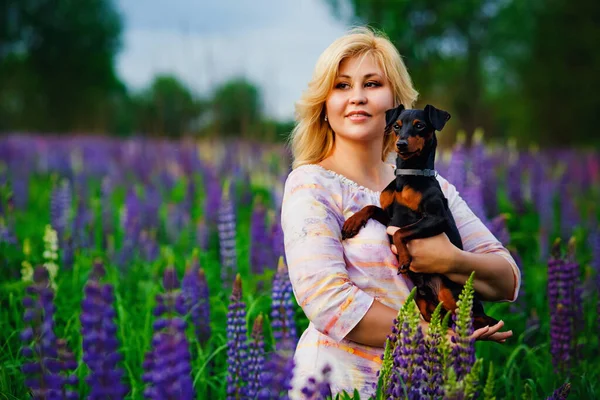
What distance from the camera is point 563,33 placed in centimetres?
2358

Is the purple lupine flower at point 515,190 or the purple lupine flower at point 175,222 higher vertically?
the purple lupine flower at point 515,190

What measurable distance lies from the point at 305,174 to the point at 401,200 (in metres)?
0.43

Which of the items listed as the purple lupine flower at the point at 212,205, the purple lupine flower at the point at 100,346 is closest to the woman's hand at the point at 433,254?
the purple lupine flower at the point at 100,346

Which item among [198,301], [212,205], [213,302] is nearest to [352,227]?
[198,301]

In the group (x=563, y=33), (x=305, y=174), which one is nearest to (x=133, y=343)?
(x=305, y=174)

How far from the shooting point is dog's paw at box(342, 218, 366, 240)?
2.54m

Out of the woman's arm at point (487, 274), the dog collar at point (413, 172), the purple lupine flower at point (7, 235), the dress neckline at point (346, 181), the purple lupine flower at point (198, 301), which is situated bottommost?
the purple lupine flower at point (198, 301)

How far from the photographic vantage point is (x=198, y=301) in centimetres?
380

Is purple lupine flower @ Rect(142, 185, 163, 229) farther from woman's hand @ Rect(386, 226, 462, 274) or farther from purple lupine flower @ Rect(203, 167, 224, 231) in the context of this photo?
woman's hand @ Rect(386, 226, 462, 274)

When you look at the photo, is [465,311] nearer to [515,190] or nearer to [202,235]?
[202,235]

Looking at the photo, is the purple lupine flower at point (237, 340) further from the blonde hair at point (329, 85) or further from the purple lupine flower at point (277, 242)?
the purple lupine flower at point (277, 242)

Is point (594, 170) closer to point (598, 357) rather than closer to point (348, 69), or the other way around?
point (598, 357)

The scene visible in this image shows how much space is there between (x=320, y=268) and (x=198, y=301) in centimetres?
160

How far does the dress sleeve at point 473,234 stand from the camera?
9.14ft
